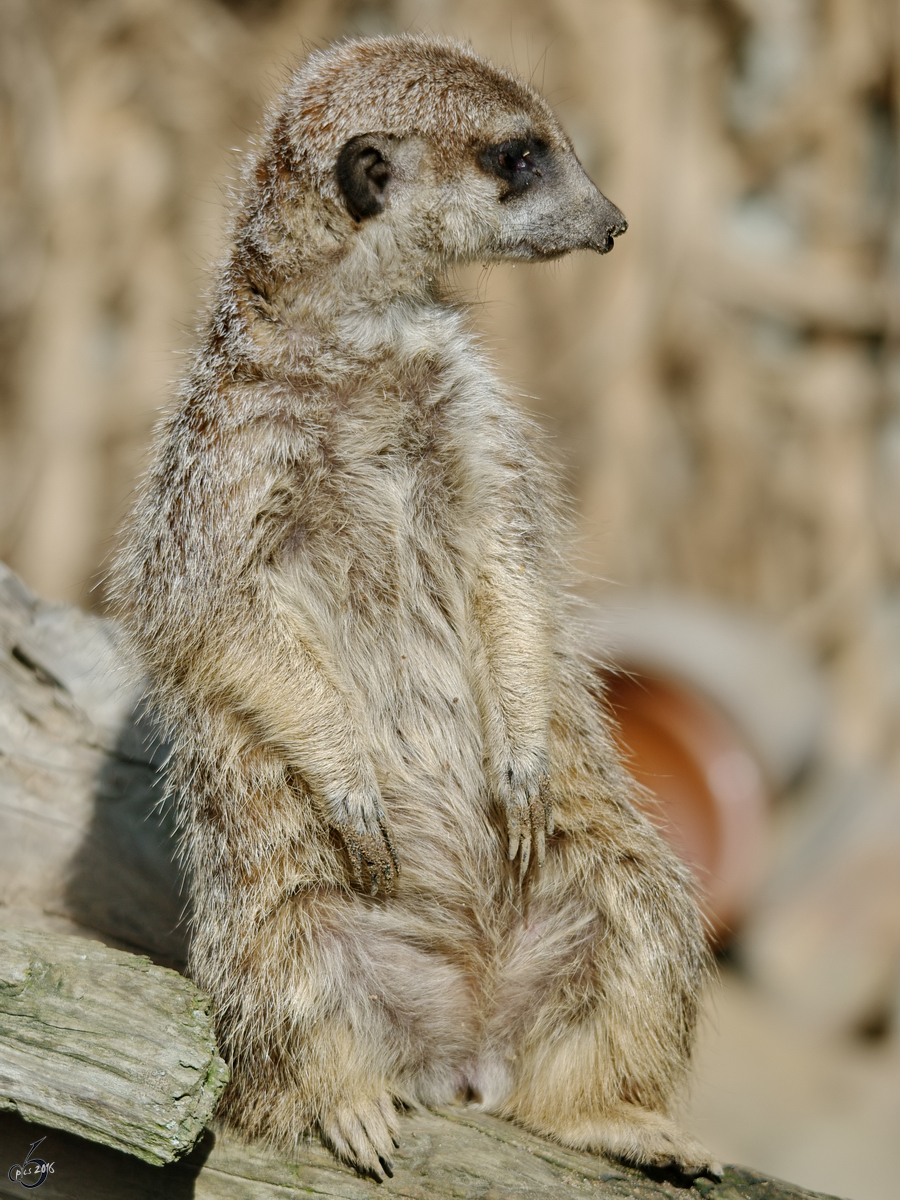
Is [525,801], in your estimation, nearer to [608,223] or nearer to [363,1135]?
[363,1135]

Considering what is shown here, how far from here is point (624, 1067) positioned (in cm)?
262

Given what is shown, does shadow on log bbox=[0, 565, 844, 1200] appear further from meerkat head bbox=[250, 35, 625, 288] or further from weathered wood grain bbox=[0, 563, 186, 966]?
meerkat head bbox=[250, 35, 625, 288]

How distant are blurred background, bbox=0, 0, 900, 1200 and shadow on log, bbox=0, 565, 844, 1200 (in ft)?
10.1

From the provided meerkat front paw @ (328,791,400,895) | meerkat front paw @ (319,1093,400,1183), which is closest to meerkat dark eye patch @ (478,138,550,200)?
meerkat front paw @ (328,791,400,895)

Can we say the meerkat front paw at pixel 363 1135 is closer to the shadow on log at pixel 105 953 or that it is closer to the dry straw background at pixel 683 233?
the shadow on log at pixel 105 953

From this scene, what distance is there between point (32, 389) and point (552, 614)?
5.46 metres

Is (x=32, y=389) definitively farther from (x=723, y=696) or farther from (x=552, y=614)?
(x=552, y=614)

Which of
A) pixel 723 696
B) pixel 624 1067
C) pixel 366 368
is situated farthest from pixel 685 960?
pixel 723 696

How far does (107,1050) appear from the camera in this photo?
2320 mm

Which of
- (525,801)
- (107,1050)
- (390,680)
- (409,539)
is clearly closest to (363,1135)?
(107,1050)

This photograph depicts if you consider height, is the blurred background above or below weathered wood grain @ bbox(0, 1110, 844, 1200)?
above

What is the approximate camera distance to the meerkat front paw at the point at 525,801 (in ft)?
8.91

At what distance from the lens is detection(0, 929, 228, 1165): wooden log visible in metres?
2.22

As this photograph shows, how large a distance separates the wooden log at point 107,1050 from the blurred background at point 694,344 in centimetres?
386
